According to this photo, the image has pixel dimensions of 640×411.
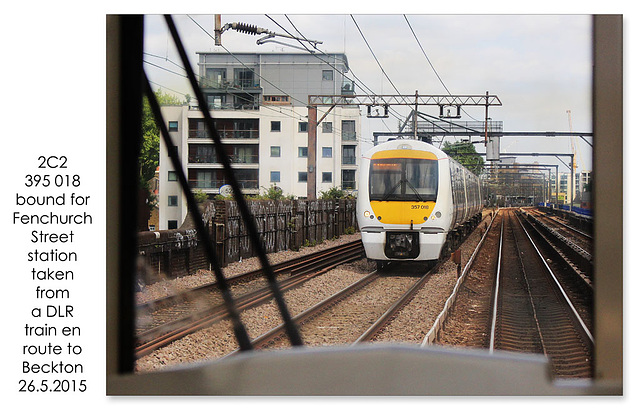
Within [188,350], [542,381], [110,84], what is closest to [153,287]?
[188,350]

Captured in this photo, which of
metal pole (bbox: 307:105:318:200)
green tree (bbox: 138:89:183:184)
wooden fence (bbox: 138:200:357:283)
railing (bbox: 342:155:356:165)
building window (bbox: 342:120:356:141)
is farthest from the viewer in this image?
railing (bbox: 342:155:356:165)

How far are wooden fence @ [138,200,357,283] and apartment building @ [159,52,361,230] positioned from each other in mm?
865

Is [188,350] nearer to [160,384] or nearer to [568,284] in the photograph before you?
[160,384]

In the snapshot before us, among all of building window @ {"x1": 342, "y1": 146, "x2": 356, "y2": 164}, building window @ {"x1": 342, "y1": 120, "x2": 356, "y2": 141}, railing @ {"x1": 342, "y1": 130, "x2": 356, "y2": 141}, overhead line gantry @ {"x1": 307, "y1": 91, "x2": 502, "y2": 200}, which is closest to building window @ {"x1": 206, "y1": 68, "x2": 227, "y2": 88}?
overhead line gantry @ {"x1": 307, "y1": 91, "x2": 502, "y2": 200}

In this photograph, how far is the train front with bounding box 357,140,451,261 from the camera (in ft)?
32.0

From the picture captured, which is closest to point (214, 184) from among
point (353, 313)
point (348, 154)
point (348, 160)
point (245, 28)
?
point (245, 28)

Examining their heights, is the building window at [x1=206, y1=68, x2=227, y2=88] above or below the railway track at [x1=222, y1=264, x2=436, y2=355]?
above

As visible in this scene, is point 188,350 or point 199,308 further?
point 199,308

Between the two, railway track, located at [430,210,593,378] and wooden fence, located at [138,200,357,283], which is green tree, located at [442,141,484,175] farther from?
wooden fence, located at [138,200,357,283]

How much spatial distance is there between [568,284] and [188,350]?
7.51m

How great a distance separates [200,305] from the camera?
7.50 meters

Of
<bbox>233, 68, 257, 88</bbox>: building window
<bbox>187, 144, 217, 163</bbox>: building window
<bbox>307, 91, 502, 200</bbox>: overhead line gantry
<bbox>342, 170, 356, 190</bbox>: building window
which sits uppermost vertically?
<bbox>233, 68, 257, 88</bbox>: building window

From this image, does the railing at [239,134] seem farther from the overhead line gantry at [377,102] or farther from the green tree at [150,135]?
the green tree at [150,135]

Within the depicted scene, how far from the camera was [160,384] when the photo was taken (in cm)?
507
